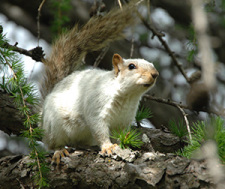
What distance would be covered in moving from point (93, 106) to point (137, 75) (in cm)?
38

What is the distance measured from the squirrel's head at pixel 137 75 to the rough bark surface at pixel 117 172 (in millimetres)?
536

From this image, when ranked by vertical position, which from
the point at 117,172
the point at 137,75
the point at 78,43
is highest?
the point at 78,43

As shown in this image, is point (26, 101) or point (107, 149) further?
point (107, 149)

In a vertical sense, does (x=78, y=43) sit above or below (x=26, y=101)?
above

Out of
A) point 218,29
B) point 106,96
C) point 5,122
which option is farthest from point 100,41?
point 218,29

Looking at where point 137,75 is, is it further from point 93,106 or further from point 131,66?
point 93,106

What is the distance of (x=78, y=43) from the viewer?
250 centimetres

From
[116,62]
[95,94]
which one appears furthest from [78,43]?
[95,94]

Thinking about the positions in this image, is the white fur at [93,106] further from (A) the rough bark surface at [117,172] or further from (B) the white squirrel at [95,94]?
(A) the rough bark surface at [117,172]

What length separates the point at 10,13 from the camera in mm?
3312

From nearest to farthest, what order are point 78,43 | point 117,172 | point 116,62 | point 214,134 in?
point 214,134 < point 117,172 < point 116,62 < point 78,43

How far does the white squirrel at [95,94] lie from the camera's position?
2.02 metres

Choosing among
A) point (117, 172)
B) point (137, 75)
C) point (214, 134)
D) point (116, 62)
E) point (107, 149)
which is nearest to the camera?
point (214, 134)

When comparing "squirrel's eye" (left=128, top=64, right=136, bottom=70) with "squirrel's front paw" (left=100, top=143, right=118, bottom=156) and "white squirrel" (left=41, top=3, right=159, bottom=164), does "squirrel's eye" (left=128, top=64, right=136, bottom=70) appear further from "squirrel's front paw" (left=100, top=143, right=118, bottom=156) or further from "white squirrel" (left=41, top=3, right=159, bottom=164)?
"squirrel's front paw" (left=100, top=143, right=118, bottom=156)
